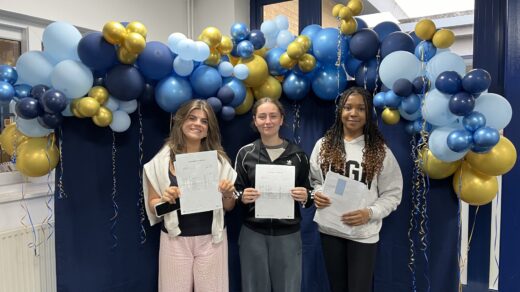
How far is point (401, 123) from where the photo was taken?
215 centimetres

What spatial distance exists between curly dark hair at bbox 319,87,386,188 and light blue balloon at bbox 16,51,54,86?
1.42m

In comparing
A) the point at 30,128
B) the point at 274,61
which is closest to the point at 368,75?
the point at 274,61

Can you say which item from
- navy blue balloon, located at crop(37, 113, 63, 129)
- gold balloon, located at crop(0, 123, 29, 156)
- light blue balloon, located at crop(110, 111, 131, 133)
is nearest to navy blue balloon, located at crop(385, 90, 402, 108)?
light blue balloon, located at crop(110, 111, 131, 133)

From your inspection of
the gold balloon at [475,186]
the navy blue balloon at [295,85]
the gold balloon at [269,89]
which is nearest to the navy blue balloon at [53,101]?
the gold balloon at [269,89]

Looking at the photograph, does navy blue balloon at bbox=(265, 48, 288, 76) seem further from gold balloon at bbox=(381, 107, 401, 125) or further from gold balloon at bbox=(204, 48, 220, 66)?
gold balloon at bbox=(381, 107, 401, 125)

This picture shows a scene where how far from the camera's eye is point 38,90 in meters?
1.68

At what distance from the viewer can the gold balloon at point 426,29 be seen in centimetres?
177

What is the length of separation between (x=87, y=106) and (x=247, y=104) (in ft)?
2.95

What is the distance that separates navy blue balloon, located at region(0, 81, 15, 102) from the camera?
1613 mm

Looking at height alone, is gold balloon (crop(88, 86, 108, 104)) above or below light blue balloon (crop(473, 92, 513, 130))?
above

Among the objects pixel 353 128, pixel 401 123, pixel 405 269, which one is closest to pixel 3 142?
pixel 353 128

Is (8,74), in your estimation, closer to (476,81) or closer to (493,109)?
(476,81)

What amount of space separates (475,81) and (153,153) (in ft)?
5.77

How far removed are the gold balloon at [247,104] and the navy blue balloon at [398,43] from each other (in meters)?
0.80
